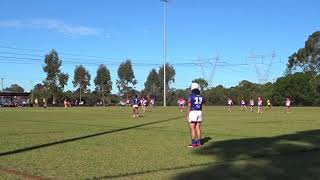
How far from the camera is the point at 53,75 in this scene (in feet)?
454

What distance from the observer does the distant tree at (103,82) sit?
161 meters

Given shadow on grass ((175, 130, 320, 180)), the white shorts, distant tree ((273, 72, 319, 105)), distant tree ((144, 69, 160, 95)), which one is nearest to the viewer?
shadow on grass ((175, 130, 320, 180))

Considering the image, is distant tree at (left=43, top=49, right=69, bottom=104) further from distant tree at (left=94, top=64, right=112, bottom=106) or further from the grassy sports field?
the grassy sports field

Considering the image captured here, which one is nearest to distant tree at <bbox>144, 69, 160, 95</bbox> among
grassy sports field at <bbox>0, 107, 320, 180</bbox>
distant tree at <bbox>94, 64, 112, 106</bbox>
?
distant tree at <bbox>94, 64, 112, 106</bbox>

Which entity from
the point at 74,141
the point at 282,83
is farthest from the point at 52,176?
the point at 282,83

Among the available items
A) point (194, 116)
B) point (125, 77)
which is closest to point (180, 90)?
point (125, 77)

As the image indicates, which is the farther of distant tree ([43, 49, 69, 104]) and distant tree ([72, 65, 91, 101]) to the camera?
distant tree ([72, 65, 91, 101])

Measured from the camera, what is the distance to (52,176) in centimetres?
1043

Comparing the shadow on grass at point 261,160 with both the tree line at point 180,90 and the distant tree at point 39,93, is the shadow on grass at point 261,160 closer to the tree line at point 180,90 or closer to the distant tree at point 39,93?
the tree line at point 180,90

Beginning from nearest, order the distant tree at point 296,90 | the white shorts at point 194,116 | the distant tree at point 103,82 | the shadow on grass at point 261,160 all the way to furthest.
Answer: the shadow on grass at point 261,160, the white shorts at point 194,116, the distant tree at point 296,90, the distant tree at point 103,82

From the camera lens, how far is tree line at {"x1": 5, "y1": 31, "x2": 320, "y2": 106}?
394ft

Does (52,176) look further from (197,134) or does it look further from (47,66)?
(47,66)

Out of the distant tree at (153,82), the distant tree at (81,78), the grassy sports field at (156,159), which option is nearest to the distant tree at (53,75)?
the distant tree at (81,78)

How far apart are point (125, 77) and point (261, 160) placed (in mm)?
148610
